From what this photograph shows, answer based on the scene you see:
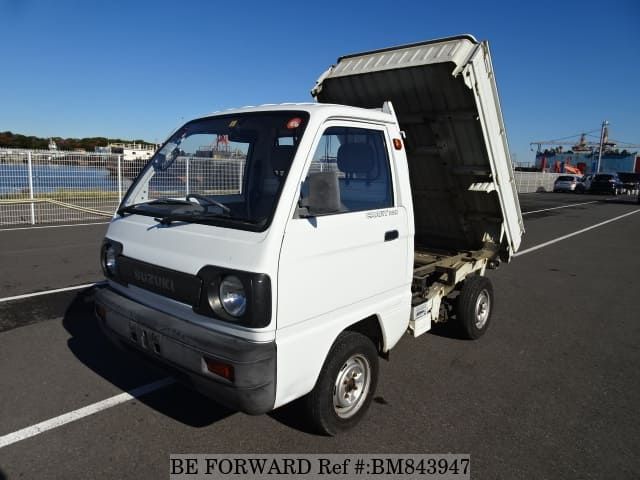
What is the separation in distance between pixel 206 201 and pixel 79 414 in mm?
1770

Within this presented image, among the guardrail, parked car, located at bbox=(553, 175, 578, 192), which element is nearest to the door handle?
the guardrail

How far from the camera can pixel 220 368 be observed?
2.40m

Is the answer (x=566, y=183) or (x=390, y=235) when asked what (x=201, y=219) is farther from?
(x=566, y=183)

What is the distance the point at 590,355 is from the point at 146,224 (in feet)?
14.6

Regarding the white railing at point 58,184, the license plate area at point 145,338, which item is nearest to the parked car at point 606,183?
the white railing at point 58,184

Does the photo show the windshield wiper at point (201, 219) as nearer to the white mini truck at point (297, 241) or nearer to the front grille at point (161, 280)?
the white mini truck at point (297, 241)

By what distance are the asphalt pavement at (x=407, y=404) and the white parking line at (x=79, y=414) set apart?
0.04 metres

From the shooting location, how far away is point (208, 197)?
319 cm

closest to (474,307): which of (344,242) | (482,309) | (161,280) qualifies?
(482,309)

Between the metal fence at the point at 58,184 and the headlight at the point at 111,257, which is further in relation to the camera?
the metal fence at the point at 58,184

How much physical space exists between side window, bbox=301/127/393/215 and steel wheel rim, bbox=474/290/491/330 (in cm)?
216

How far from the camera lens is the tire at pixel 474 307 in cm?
467

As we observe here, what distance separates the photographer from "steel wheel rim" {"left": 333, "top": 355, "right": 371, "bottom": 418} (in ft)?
9.80

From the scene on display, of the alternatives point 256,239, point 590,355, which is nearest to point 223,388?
point 256,239
